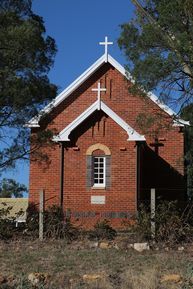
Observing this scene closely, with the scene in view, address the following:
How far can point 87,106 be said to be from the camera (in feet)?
83.6

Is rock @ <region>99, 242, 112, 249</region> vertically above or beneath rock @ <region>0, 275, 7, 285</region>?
above

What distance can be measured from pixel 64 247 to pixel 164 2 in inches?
267

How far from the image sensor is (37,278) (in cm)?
1114

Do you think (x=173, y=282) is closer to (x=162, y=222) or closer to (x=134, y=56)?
(x=162, y=222)

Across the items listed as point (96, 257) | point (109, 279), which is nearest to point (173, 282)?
point (109, 279)

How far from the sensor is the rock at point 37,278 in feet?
36.1

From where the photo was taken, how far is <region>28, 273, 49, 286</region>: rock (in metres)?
11.0

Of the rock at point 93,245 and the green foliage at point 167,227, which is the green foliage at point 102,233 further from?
the rock at point 93,245

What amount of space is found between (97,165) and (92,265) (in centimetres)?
1067

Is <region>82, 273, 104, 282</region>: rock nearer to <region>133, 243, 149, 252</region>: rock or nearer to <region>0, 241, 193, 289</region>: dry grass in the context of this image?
<region>0, 241, 193, 289</region>: dry grass

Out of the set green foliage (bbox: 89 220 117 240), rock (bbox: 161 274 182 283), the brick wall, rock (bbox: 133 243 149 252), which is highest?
the brick wall

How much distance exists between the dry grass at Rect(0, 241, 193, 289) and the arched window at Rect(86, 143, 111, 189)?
24.2 ft

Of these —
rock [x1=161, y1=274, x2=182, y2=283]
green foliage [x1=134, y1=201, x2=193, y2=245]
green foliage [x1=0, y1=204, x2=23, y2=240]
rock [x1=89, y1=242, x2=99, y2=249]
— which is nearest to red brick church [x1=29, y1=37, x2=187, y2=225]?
green foliage [x1=0, y1=204, x2=23, y2=240]

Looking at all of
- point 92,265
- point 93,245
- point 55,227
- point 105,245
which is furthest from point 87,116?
point 92,265
